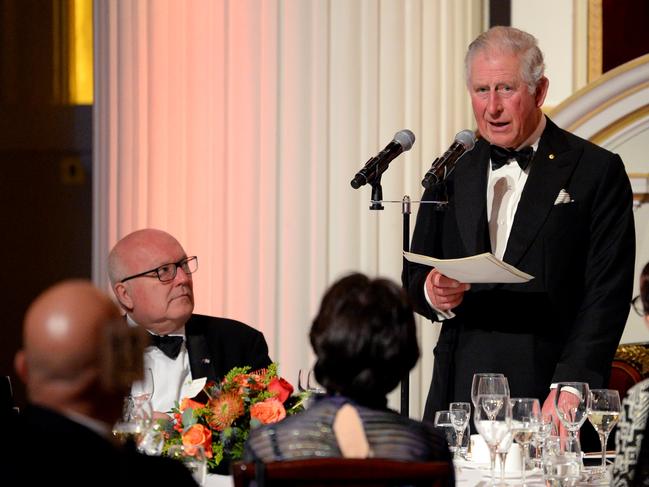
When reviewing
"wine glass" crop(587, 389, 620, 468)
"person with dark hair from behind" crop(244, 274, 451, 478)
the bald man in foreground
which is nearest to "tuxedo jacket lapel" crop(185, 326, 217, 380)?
"wine glass" crop(587, 389, 620, 468)

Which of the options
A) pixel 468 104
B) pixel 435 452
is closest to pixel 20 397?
pixel 468 104

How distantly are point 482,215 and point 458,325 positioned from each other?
345mm

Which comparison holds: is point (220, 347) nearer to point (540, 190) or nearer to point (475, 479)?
point (540, 190)

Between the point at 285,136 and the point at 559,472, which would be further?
the point at 285,136

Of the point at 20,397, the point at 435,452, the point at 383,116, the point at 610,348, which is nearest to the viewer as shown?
the point at 435,452

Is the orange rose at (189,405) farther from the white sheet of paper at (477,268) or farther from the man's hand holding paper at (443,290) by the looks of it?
the man's hand holding paper at (443,290)

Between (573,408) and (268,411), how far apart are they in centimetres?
72

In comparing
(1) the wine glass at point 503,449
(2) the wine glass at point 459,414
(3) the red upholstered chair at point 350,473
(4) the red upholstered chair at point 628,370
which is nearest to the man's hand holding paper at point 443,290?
(2) the wine glass at point 459,414

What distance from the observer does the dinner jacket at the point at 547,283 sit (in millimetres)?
3578

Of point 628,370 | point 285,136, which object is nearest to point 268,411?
point 628,370

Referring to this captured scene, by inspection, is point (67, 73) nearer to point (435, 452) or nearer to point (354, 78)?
point (354, 78)

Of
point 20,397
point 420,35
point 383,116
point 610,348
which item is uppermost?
point 420,35

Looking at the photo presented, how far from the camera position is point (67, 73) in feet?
23.6

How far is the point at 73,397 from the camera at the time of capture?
1623 mm
